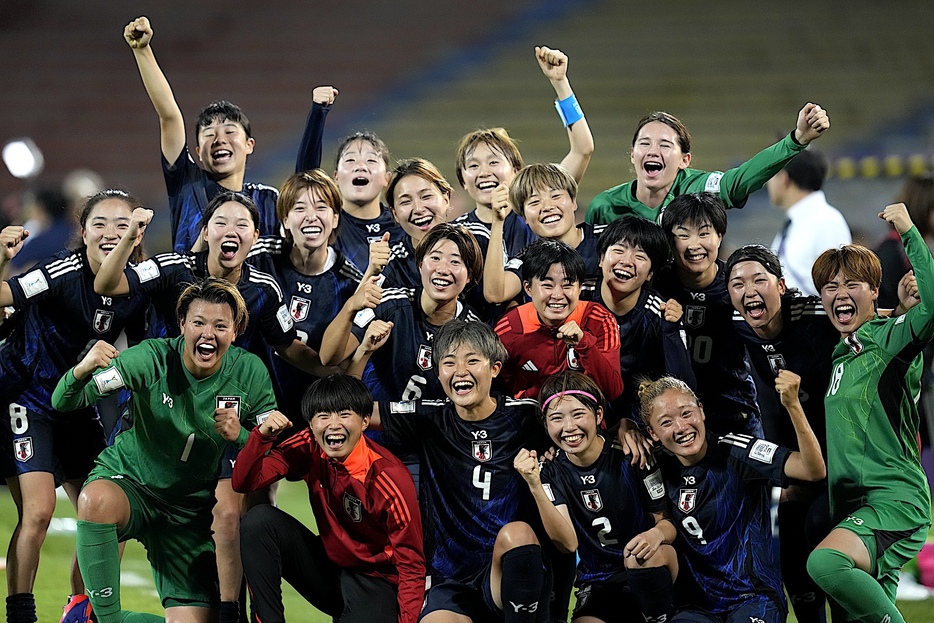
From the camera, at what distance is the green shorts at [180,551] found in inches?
178

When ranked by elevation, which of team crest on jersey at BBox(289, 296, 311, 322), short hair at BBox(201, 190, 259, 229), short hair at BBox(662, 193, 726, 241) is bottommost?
team crest on jersey at BBox(289, 296, 311, 322)

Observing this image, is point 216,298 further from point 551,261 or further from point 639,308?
point 639,308

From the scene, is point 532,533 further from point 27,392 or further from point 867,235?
point 867,235

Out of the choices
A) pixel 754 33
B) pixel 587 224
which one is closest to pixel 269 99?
pixel 754 33

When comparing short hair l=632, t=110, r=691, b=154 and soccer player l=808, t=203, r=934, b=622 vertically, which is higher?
short hair l=632, t=110, r=691, b=154

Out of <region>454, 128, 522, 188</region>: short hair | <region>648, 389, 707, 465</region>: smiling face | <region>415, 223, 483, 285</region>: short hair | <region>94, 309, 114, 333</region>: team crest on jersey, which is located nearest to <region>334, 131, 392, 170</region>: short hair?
<region>454, 128, 522, 188</region>: short hair

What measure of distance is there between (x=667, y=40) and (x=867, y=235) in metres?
7.02

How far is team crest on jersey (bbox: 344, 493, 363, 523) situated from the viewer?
14.3ft

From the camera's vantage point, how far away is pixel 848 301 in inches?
175

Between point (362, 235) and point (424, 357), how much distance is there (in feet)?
3.23

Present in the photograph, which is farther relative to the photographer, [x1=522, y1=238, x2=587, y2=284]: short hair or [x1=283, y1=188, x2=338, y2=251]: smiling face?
[x1=283, y1=188, x2=338, y2=251]: smiling face

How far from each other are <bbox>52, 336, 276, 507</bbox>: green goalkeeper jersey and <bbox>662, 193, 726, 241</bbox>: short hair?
1.74 meters

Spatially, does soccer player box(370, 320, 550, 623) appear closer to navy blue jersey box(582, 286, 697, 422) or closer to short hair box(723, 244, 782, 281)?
navy blue jersey box(582, 286, 697, 422)

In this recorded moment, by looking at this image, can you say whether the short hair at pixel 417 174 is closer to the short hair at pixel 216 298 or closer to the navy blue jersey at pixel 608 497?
the short hair at pixel 216 298
